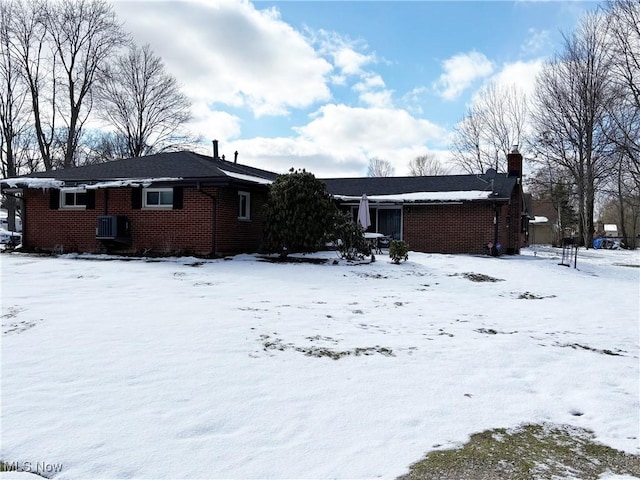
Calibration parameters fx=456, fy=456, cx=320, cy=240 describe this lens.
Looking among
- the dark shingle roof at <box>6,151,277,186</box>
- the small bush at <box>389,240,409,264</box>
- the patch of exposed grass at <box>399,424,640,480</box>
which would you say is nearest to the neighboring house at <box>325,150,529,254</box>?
the small bush at <box>389,240,409,264</box>

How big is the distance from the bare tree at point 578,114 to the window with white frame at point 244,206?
21.4 m

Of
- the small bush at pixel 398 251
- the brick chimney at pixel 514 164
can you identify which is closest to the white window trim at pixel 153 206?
the small bush at pixel 398 251

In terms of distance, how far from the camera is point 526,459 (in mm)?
2756

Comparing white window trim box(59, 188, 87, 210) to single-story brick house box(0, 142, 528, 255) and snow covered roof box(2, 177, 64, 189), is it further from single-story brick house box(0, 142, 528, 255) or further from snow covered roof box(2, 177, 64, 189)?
snow covered roof box(2, 177, 64, 189)

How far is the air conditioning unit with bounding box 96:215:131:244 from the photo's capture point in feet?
46.1

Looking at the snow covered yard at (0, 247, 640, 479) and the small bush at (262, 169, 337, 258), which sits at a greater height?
the small bush at (262, 169, 337, 258)

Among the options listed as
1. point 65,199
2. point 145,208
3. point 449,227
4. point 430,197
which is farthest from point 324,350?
point 449,227

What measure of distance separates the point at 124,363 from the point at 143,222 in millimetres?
11253

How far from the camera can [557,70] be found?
30.5m

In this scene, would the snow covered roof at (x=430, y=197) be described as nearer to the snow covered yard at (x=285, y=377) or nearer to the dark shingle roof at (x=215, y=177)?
the dark shingle roof at (x=215, y=177)

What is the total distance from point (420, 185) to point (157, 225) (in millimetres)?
12568

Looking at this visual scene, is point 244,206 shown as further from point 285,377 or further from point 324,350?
point 285,377

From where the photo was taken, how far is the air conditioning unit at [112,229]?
14.0 metres

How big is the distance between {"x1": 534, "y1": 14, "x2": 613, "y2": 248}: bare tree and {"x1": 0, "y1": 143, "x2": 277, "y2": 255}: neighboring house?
22382 mm
